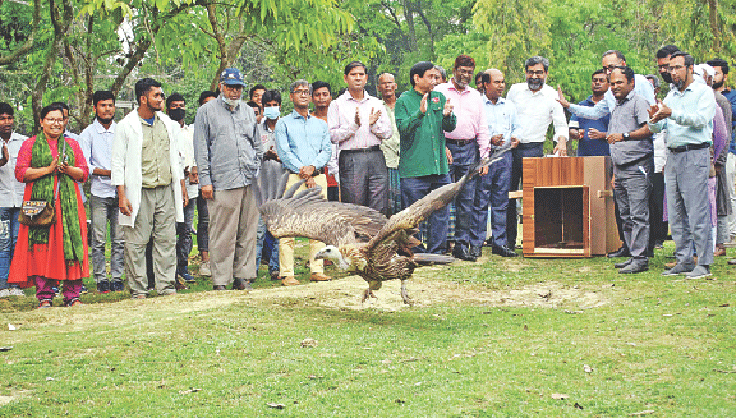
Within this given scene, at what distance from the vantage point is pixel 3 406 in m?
4.80

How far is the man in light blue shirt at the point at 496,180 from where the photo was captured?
10359mm

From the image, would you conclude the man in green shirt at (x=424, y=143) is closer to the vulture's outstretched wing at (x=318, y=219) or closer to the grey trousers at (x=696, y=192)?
the vulture's outstretched wing at (x=318, y=219)

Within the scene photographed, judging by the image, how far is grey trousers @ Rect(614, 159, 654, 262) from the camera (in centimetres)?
873

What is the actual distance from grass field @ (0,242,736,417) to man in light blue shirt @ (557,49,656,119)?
2.54m

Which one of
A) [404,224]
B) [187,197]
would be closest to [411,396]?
[404,224]

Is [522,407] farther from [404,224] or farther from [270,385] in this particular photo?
[404,224]

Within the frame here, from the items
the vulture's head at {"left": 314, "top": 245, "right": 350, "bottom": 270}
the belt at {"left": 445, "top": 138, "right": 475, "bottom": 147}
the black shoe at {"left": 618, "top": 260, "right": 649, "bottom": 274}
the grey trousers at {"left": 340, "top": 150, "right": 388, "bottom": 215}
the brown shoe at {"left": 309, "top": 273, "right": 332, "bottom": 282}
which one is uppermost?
the belt at {"left": 445, "top": 138, "right": 475, "bottom": 147}

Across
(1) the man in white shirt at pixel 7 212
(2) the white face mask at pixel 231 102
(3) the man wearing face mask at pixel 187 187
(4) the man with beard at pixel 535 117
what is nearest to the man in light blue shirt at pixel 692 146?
(4) the man with beard at pixel 535 117

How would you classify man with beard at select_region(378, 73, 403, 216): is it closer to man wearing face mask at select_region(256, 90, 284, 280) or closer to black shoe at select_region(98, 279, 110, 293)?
man wearing face mask at select_region(256, 90, 284, 280)

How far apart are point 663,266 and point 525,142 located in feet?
8.28

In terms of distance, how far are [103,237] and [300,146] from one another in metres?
2.54

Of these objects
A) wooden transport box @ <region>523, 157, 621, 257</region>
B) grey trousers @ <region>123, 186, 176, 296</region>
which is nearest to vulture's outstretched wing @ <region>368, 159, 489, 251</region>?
grey trousers @ <region>123, 186, 176, 296</region>

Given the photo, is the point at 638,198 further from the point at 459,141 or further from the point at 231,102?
the point at 231,102

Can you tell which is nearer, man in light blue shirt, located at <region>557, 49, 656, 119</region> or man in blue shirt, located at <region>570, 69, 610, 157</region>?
man in light blue shirt, located at <region>557, 49, 656, 119</region>
